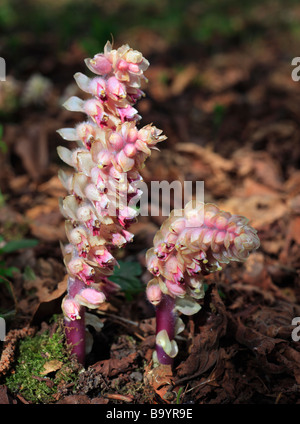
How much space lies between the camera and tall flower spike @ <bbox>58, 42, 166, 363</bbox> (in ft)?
5.29

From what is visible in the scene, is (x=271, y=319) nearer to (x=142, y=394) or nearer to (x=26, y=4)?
(x=142, y=394)

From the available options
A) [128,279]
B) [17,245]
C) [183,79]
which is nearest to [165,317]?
[128,279]

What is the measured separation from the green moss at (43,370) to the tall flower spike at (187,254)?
382 millimetres

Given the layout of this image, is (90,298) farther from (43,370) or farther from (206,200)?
(206,200)

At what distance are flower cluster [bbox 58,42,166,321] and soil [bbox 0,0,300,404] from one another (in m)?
0.40

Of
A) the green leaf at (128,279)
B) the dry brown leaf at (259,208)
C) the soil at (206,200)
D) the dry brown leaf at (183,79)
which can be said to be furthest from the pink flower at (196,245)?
the dry brown leaf at (183,79)

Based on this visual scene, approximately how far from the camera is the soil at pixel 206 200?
76.0 inches

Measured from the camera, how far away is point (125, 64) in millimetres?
1596

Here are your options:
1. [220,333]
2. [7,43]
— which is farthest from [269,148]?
[7,43]

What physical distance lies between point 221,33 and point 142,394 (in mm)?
5357

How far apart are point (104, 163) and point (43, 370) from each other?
35.1 inches

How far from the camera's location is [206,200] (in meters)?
3.49
